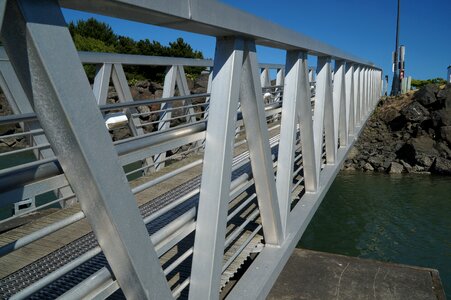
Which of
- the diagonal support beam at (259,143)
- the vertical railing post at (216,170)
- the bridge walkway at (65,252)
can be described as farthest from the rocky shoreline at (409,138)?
the vertical railing post at (216,170)

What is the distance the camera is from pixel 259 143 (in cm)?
223

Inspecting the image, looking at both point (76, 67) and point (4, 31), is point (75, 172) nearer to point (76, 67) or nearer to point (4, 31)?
point (76, 67)

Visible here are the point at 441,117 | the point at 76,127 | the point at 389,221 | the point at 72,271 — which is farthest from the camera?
the point at 441,117

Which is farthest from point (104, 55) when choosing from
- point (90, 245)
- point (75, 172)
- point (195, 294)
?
point (75, 172)

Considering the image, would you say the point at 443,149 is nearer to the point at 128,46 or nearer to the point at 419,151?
the point at 419,151

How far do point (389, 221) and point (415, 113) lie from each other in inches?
323

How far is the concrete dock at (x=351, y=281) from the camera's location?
3904 mm

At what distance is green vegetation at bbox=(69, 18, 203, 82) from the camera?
27.9 metres

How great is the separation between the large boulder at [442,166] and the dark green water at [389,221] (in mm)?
336

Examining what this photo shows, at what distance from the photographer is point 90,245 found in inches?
98.1

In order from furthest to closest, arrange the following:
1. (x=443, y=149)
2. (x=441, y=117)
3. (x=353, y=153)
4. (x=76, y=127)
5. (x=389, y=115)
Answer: (x=389, y=115)
(x=353, y=153)
(x=441, y=117)
(x=443, y=149)
(x=76, y=127)

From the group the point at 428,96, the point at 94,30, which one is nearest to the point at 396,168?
the point at 428,96

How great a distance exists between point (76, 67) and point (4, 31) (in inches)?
6.7

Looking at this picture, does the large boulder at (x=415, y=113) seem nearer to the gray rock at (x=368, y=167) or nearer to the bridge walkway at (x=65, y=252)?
the gray rock at (x=368, y=167)
